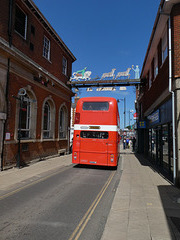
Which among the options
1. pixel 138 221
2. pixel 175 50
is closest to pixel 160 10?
pixel 175 50

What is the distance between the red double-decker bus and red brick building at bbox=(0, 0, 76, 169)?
3357 millimetres

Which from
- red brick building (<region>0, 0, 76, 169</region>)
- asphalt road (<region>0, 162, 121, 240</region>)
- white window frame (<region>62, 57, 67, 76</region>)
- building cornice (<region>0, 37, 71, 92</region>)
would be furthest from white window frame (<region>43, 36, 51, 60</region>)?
asphalt road (<region>0, 162, 121, 240</region>)

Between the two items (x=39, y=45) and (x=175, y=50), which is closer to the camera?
(x=175, y=50)

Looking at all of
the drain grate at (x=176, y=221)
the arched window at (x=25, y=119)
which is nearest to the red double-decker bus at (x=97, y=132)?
the arched window at (x=25, y=119)

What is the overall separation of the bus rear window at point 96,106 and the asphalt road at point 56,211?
4428 millimetres

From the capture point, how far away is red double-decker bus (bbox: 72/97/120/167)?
992 centimetres

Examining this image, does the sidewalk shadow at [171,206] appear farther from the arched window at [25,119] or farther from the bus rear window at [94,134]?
the arched window at [25,119]

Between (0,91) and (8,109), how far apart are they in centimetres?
107

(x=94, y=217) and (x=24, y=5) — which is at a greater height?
(x=24, y=5)

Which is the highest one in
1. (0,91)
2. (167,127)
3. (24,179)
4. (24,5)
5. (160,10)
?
(24,5)

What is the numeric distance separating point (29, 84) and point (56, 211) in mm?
9399

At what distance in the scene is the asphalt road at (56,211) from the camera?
3.45 m

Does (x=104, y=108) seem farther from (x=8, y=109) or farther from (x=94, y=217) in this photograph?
(x=94, y=217)

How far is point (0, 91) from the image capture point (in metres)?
9.38
